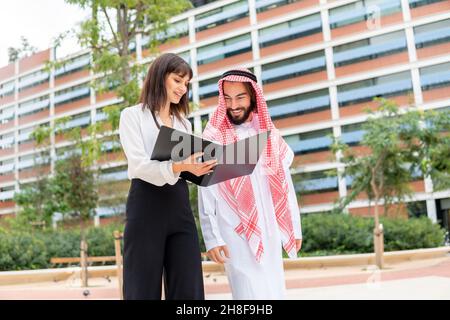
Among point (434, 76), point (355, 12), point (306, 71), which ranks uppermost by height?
point (355, 12)

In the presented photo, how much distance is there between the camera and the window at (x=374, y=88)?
11750 mm

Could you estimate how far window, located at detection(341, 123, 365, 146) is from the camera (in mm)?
13047

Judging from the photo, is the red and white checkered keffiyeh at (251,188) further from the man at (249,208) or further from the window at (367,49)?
the window at (367,49)

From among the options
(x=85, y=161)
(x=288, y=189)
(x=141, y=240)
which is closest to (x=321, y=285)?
(x=85, y=161)

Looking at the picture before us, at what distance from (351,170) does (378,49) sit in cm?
589

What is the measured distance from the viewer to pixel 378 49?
43.8 feet

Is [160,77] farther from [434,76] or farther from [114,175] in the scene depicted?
[114,175]

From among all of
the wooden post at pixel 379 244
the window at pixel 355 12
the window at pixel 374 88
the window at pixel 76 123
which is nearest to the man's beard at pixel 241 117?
the window at pixel 76 123

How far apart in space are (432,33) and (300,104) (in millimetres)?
5587

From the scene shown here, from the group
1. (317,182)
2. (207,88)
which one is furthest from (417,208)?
(207,88)

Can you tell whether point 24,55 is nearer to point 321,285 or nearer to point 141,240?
point 321,285

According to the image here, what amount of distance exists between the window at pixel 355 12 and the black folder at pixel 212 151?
11755 mm

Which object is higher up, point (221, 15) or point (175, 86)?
point (221, 15)

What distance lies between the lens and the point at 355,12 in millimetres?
13656
